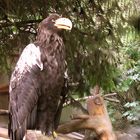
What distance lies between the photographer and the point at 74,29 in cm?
410

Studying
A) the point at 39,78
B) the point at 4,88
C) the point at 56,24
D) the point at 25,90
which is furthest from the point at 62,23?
the point at 4,88

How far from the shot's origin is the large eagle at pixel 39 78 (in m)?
2.67

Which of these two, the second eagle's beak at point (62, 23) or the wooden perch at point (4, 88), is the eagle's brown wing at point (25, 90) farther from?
the wooden perch at point (4, 88)

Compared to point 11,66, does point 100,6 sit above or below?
above

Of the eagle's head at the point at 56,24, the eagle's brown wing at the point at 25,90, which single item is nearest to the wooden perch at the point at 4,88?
the eagle's brown wing at the point at 25,90

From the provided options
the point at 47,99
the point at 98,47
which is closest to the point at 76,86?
the point at 98,47

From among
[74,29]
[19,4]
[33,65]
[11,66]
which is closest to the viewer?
[33,65]

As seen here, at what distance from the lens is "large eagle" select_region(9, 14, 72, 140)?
8.75 feet

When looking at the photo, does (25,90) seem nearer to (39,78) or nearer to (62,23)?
(39,78)

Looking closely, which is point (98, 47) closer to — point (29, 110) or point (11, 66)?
point (11, 66)

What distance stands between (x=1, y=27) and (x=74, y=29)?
748mm

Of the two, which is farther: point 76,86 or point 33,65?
point 76,86

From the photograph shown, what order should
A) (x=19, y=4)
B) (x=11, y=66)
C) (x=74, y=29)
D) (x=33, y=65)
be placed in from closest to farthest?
(x=33, y=65) < (x=19, y=4) < (x=74, y=29) < (x=11, y=66)

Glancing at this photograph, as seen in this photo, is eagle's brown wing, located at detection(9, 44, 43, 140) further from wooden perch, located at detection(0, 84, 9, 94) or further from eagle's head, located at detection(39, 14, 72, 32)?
wooden perch, located at detection(0, 84, 9, 94)
